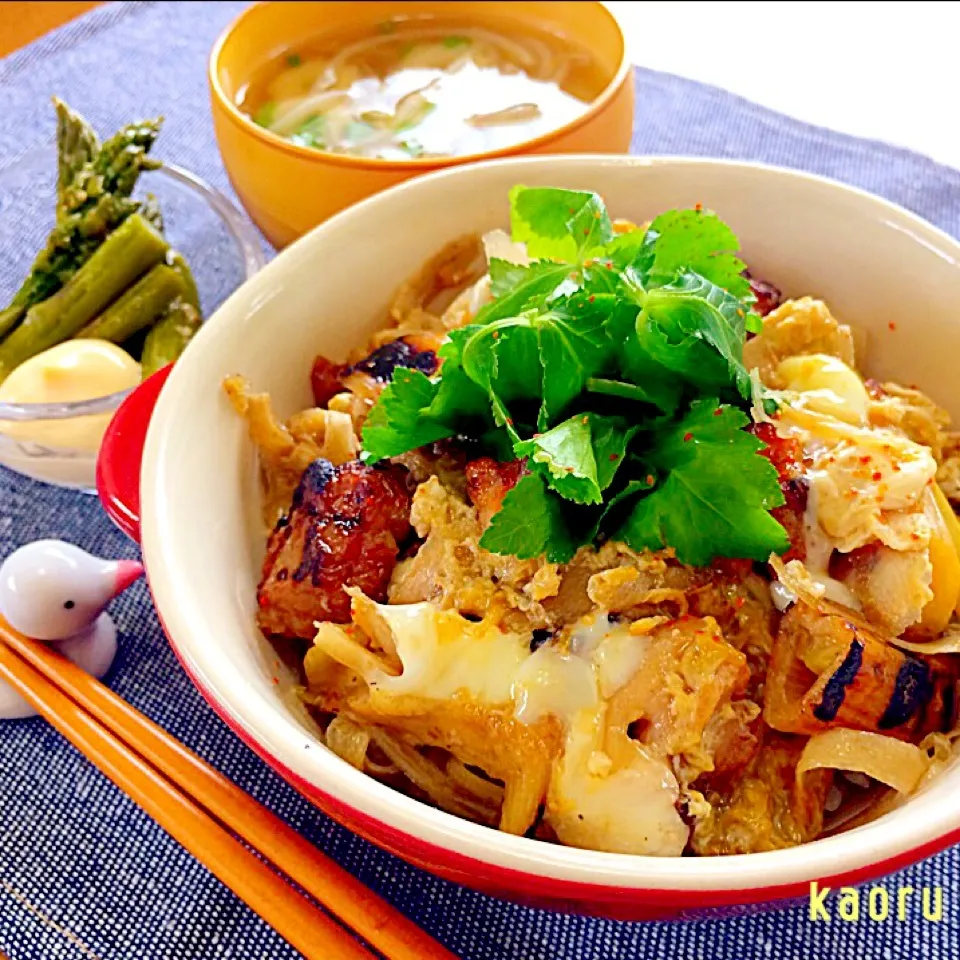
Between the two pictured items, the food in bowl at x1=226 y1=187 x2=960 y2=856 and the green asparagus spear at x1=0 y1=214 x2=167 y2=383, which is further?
the green asparagus spear at x1=0 y1=214 x2=167 y2=383

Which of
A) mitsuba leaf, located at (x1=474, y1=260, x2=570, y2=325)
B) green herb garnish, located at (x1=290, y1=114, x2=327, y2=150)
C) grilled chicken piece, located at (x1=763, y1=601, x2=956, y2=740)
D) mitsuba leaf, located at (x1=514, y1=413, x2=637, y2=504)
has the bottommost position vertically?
grilled chicken piece, located at (x1=763, y1=601, x2=956, y2=740)

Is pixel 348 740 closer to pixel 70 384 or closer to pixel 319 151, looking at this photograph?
pixel 70 384

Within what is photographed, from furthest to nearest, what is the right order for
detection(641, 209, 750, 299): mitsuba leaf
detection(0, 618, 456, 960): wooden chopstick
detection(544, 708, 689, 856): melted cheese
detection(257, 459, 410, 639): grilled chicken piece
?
detection(641, 209, 750, 299): mitsuba leaf, detection(257, 459, 410, 639): grilled chicken piece, detection(0, 618, 456, 960): wooden chopstick, detection(544, 708, 689, 856): melted cheese

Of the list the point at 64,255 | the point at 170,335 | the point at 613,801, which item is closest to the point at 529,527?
the point at 613,801

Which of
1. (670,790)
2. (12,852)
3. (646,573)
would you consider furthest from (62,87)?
→ (670,790)

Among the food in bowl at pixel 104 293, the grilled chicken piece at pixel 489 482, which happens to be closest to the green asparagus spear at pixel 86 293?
the food in bowl at pixel 104 293

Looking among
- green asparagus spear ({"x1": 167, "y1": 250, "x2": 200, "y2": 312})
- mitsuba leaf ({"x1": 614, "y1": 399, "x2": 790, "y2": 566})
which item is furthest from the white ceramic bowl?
green asparagus spear ({"x1": 167, "y1": 250, "x2": 200, "y2": 312})

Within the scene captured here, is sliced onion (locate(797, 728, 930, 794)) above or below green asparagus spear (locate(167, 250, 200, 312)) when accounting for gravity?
above

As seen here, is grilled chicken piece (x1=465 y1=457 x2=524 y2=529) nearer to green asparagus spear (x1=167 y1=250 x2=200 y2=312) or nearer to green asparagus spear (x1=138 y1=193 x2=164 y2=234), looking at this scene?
green asparagus spear (x1=167 y1=250 x2=200 y2=312)
